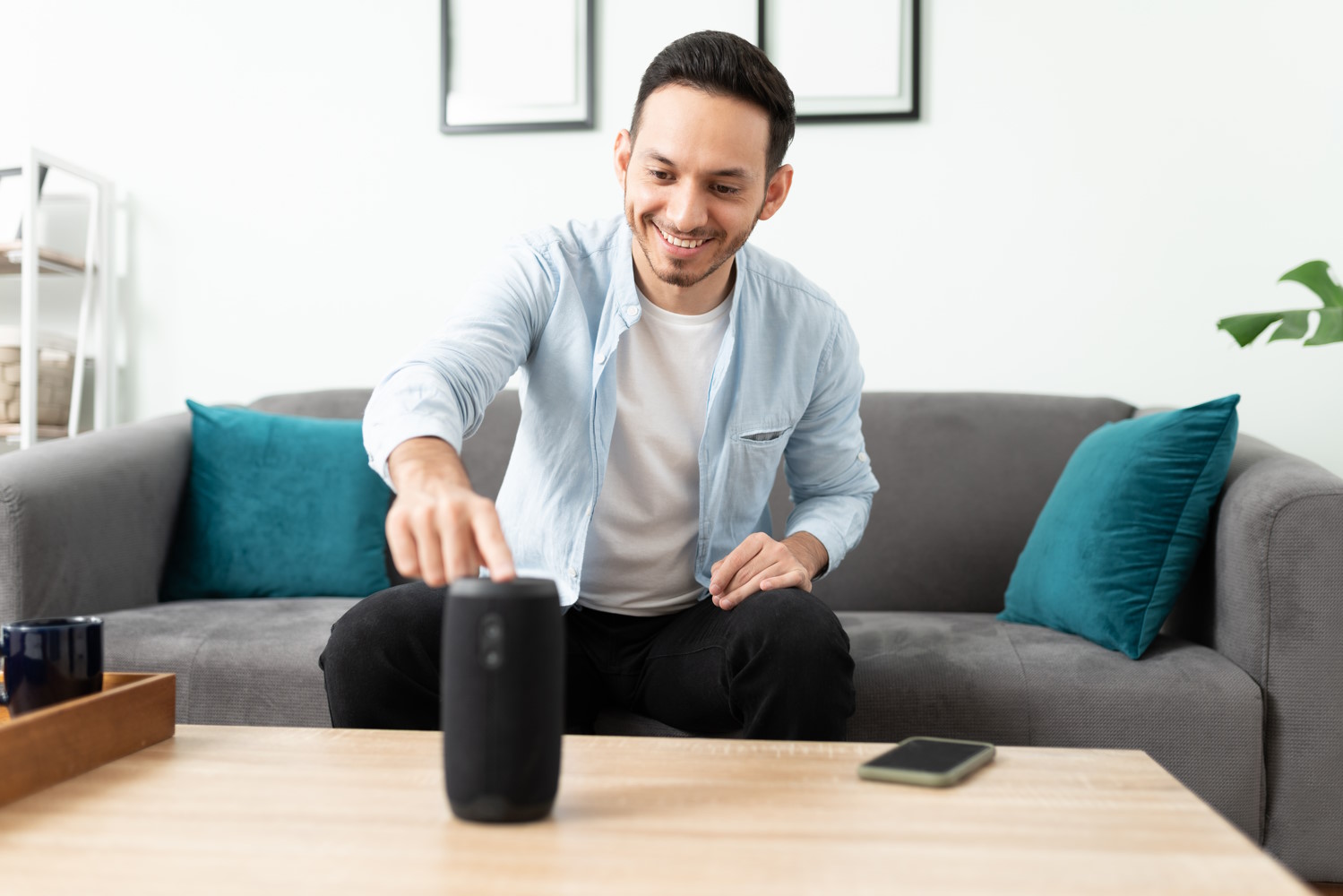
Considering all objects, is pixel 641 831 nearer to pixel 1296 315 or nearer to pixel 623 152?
pixel 623 152

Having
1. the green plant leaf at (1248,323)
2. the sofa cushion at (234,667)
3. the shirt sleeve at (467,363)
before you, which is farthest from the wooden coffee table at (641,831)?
the green plant leaf at (1248,323)

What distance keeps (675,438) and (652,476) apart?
59 mm

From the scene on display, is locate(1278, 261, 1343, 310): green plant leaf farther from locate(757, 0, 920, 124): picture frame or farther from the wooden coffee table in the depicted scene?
the wooden coffee table

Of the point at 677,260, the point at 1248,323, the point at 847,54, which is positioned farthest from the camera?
the point at 847,54

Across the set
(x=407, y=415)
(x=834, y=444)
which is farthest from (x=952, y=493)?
(x=407, y=415)

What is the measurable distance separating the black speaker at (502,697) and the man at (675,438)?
49 centimetres

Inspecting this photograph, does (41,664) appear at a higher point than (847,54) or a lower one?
lower

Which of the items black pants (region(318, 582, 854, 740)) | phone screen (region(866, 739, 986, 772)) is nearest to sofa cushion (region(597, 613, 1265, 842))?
black pants (region(318, 582, 854, 740))

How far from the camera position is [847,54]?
241 cm

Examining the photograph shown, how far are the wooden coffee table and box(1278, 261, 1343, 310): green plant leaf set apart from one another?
1303 mm

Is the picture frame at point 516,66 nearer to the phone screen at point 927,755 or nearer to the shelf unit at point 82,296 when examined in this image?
the shelf unit at point 82,296

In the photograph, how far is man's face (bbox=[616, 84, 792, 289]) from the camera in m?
1.33

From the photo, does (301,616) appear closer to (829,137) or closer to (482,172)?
(482,172)

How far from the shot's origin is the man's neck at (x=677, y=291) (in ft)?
4.82
